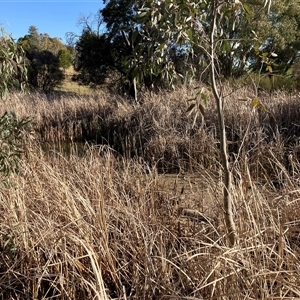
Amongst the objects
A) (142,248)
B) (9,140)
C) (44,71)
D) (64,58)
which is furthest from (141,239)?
(64,58)

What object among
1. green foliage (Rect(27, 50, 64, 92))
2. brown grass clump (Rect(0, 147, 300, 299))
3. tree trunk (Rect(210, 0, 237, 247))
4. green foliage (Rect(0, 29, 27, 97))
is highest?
green foliage (Rect(27, 50, 64, 92))

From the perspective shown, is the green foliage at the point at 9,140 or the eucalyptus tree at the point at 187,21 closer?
the eucalyptus tree at the point at 187,21

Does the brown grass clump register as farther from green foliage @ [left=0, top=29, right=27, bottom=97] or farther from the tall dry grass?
green foliage @ [left=0, top=29, right=27, bottom=97]

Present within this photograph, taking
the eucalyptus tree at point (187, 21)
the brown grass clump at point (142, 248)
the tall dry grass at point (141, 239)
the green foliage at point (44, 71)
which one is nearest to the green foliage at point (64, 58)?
the green foliage at point (44, 71)

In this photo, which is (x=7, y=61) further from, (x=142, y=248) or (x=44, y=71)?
(x=44, y=71)

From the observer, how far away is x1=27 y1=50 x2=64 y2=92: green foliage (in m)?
19.8

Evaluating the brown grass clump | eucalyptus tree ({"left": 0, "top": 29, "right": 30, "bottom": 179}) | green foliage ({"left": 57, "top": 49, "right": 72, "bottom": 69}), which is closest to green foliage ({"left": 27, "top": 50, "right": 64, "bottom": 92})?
green foliage ({"left": 57, "top": 49, "right": 72, "bottom": 69})

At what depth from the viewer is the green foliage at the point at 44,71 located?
19.8 metres

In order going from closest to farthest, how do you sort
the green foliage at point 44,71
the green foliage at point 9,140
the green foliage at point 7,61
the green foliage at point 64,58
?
the green foliage at point 7,61 → the green foliage at point 9,140 → the green foliage at point 44,71 → the green foliage at point 64,58

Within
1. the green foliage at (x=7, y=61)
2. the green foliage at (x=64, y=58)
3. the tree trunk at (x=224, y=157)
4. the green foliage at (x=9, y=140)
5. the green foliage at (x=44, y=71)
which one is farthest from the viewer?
the green foliage at (x=64, y=58)

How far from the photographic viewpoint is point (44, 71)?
20141 millimetres

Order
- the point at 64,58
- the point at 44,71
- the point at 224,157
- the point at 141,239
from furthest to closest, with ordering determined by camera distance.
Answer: the point at 64,58 → the point at 44,71 → the point at 141,239 → the point at 224,157

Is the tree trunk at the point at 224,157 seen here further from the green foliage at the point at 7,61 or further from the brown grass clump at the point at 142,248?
the green foliage at the point at 7,61

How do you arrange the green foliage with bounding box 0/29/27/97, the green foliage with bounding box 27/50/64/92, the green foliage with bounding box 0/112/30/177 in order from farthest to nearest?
1. the green foliage with bounding box 27/50/64/92
2. the green foliage with bounding box 0/112/30/177
3. the green foliage with bounding box 0/29/27/97
